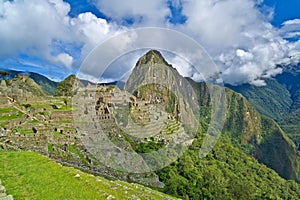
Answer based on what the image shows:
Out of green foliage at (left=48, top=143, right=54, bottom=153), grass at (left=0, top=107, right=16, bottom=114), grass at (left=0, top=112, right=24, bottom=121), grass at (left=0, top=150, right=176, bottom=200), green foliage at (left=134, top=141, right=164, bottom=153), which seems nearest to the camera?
grass at (left=0, top=150, right=176, bottom=200)

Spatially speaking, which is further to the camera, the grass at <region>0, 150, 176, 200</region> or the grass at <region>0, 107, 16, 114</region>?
the grass at <region>0, 107, 16, 114</region>

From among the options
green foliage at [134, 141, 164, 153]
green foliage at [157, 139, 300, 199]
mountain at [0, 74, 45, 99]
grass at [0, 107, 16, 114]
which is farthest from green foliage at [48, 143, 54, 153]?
mountain at [0, 74, 45, 99]

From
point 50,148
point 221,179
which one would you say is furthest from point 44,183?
point 221,179

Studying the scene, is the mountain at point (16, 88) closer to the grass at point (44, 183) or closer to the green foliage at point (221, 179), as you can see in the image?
the green foliage at point (221, 179)

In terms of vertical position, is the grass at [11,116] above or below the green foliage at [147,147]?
above

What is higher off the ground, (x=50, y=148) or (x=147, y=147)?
(x=50, y=148)

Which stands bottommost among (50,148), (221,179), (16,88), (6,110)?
(221,179)

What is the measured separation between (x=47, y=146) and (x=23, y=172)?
39.5 feet

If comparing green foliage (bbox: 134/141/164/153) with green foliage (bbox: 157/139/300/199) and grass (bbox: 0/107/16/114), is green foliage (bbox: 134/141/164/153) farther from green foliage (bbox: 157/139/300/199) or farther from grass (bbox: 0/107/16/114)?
grass (bbox: 0/107/16/114)

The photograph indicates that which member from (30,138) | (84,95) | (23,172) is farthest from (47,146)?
(84,95)

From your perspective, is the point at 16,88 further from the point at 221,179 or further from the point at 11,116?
the point at 221,179

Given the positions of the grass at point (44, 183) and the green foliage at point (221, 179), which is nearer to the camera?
the grass at point (44, 183)

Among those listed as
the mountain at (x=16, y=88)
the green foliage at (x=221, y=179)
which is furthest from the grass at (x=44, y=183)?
the mountain at (x=16, y=88)

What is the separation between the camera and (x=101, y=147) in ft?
96.3
